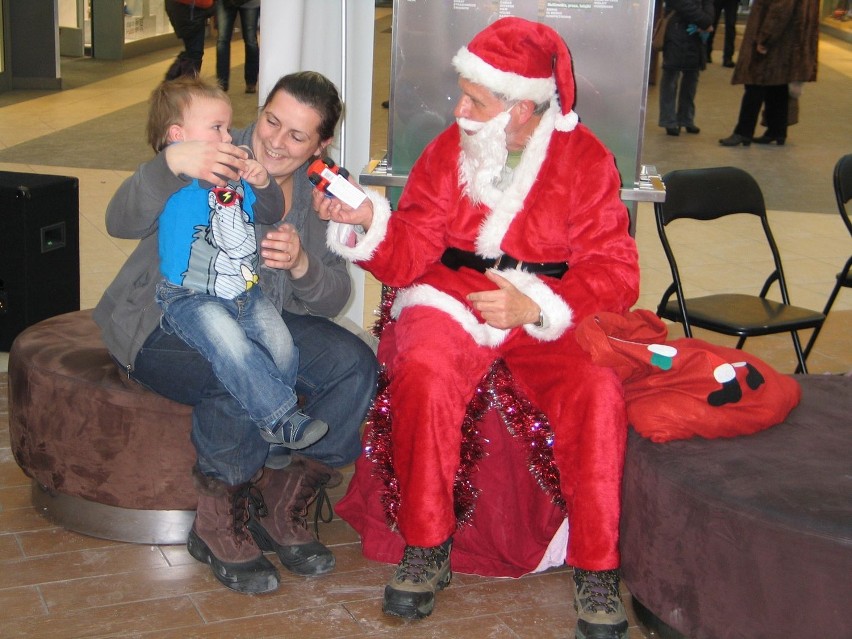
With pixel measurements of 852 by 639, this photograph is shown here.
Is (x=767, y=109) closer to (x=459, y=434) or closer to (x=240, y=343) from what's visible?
(x=459, y=434)

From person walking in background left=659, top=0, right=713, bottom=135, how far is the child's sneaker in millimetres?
7278

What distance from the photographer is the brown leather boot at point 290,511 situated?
2.87 m

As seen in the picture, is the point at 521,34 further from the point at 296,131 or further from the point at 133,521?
the point at 133,521

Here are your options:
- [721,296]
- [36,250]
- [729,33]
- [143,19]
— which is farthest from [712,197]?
[729,33]

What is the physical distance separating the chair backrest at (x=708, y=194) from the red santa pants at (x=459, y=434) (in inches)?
56.5

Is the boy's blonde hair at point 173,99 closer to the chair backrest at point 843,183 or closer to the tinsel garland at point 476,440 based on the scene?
the tinsel garland at point 476,440

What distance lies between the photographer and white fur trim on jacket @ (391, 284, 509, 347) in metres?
2.80

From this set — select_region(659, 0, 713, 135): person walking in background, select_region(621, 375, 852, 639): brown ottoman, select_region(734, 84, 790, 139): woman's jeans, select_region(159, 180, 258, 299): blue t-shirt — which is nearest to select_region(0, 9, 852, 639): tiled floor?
select_region(621, 375, 852, 639): brown ottoman

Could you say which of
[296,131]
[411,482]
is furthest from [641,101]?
[411,482]

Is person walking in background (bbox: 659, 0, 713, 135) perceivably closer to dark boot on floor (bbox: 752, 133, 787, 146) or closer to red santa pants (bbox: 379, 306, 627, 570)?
dark boot on floor (bbox: 752, 133, 787, 146)

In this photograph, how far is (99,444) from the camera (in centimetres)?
282

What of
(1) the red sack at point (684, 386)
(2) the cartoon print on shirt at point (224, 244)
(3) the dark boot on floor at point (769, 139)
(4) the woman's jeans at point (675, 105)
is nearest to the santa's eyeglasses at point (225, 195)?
(2) the cartoon print on shirt at point (224, 244)

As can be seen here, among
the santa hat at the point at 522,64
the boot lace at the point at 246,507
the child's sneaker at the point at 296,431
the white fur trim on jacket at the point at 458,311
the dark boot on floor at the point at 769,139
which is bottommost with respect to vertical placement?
the dark boot on floor at the point at 769,139

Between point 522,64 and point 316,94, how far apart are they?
536 millimetres
